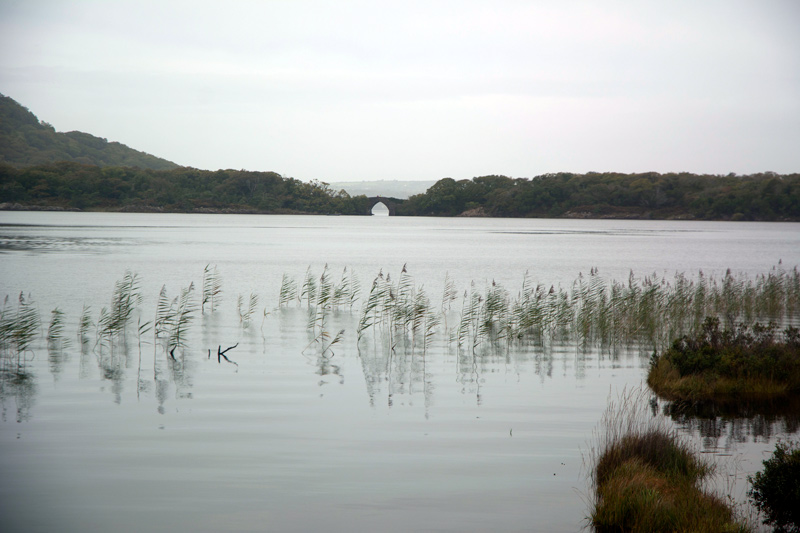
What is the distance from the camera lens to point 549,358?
2108cm

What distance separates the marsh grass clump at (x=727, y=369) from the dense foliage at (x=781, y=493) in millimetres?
6717

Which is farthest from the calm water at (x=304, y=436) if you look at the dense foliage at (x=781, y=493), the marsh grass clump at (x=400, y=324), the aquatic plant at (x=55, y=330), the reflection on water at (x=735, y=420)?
the dense foliage at (x=781, y=493)

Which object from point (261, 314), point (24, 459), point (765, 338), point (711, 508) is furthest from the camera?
point (261, 314)

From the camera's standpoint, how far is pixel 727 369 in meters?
16.2

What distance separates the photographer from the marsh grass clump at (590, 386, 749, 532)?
8.28 m

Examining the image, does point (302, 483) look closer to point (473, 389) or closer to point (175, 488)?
point (175, 488)

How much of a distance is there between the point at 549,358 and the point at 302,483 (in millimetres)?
12368

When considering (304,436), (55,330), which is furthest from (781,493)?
(55,330)

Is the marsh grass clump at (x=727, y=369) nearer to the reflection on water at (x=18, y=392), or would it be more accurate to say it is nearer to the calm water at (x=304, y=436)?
the calm water at (x=304, y=436)

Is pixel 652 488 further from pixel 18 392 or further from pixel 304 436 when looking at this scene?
pixel 18 392

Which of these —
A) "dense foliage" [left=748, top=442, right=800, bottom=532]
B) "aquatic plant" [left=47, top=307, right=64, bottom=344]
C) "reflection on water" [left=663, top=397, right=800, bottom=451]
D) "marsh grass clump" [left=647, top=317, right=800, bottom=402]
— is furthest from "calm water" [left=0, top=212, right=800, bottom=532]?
"dense foliage" [left=748, top=442, right=800, bottom=532]

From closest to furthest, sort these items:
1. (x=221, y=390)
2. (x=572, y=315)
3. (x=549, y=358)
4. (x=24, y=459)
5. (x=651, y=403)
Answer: (x=24, y=459)
(x=651, y=403)
(x=221, y=390)
(x=549, y=358)
(x=572, y=315)

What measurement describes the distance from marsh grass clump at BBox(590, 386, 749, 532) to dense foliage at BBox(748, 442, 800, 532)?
0.46 m

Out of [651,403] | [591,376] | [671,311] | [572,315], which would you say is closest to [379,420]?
[651,403]
